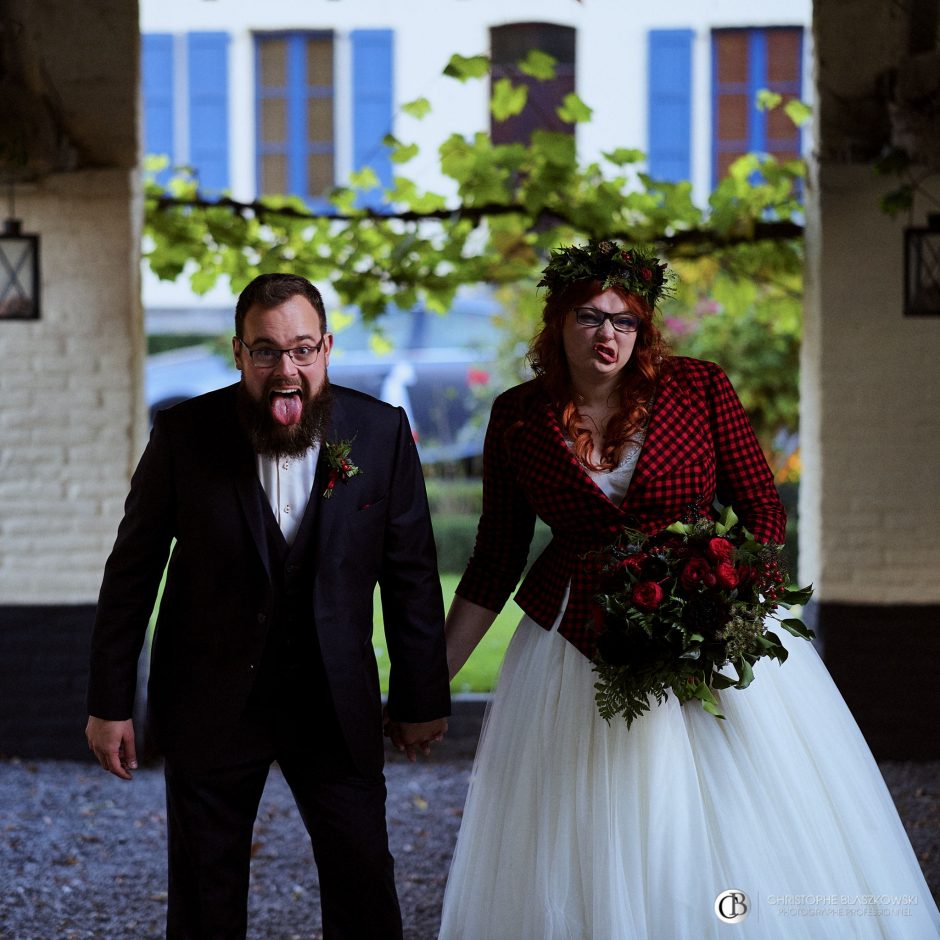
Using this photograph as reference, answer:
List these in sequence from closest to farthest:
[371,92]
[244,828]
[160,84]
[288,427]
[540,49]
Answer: [288,427]
[244,828]
[540,49]
[371,92]
[160,84]

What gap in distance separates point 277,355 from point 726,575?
102 cm

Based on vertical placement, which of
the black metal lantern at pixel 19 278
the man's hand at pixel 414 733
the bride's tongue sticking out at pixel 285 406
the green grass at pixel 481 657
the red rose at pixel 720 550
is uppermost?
the black metal lantern at pixel 19 278

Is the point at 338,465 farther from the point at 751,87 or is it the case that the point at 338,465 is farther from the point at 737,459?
the point at 751,87

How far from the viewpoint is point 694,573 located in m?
2.45

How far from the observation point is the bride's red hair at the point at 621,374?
2701 millimetres

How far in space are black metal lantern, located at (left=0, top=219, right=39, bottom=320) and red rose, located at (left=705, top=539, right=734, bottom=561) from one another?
3639mm

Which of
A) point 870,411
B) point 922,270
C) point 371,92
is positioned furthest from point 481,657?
point 371,92

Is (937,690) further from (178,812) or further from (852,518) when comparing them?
(178,812)

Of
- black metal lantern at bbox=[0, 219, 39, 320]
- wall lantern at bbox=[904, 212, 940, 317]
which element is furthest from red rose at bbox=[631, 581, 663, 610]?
black metal lantern at bbox=[0, 219, 39, 320]

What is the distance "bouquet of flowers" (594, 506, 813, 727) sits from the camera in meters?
2.45

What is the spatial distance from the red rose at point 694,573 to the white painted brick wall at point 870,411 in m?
3.02

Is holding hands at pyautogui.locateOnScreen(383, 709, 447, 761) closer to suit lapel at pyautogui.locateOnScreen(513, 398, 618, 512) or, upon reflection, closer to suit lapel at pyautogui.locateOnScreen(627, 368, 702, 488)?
suit lapel at pyautogui.locateOnScreen(513, 398, 618, 512)

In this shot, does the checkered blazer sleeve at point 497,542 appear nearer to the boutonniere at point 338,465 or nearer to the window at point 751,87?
the boutonniere at point 338,465

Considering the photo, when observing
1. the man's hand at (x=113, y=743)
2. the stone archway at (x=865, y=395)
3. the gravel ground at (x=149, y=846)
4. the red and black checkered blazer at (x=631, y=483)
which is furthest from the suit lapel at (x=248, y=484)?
the stone archway at (x=865, y=395)
